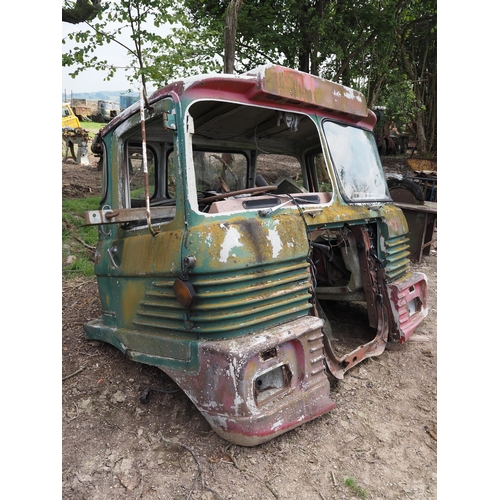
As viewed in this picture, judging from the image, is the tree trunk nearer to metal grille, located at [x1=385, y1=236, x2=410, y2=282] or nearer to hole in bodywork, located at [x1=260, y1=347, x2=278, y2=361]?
metal grille, located at [x1=385, y1=236, x2=410, y2=282]

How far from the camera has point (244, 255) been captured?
2.35 metres

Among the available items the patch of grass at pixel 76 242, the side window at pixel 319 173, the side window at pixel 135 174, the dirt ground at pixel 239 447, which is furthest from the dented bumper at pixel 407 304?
the patch of grass at pixel 76 242

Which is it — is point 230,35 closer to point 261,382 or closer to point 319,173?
point 319,173

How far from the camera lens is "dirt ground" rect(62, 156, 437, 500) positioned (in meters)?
2.24

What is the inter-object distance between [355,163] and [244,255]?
1670 millimetres

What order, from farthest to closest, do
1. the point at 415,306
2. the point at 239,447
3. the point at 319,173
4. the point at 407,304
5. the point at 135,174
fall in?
the point at 319,173, the point at 415,306, the point at 407,304, the point at 135,174, the point at 239,447

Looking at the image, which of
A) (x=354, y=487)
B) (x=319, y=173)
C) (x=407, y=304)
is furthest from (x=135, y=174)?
(x=354, y=487)

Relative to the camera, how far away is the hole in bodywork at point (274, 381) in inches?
93.9

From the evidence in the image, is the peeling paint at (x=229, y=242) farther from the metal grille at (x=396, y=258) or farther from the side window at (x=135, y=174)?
the metal grille at (x=396, y=258)

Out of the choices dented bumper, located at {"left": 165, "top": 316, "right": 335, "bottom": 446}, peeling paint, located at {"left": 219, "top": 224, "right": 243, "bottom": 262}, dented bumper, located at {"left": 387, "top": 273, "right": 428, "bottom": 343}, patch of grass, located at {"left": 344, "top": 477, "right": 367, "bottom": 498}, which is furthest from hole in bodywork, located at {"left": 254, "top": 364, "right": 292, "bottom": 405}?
dented bumper, located at {"left": 387, "top": 273, "right": 428, "bottom": 343}

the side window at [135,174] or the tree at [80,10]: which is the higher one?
the tree at [80,10]

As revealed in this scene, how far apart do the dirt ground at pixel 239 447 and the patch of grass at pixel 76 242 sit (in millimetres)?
2375

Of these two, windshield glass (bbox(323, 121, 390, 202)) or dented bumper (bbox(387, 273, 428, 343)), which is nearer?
windshield glass (bbox(323, 121, 390, 202))

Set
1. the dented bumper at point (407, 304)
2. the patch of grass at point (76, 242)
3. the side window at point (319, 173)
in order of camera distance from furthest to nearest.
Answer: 1. the patch of grass at point (76, 242)
2. the side window at point (319, 173)
3. the dented bumper at point (407, 304)
